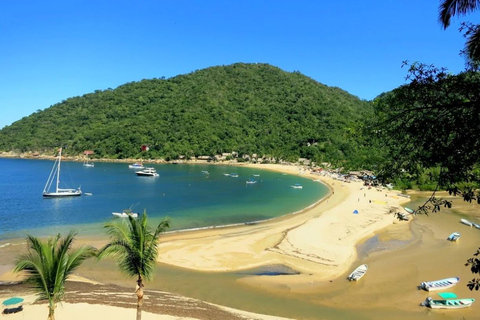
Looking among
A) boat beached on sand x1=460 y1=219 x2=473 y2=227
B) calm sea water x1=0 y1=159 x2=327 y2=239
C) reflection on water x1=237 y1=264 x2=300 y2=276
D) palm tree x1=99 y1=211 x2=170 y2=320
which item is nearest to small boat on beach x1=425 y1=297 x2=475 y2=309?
reflection on water x1=237 y1=264 x2=300 y2=276

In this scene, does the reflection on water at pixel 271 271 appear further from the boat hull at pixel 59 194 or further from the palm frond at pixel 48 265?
the boat hull at pixel 59 194

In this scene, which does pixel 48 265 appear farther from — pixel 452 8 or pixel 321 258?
pixel 321 258

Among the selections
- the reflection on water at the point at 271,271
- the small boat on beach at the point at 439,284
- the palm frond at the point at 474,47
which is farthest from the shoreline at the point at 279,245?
the palm frond at the point at 474,47

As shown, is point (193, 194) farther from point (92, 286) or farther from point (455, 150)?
point (455, 150)

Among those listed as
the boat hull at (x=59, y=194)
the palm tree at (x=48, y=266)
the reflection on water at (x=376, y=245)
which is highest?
the palm tree at (x=48, y=266)

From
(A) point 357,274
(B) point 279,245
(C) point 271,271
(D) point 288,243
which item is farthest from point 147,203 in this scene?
(A) point 357,274

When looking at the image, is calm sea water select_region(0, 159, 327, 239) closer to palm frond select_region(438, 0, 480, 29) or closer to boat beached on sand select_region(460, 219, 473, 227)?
boat beached on sand select_region(460, 219, 473, 227)

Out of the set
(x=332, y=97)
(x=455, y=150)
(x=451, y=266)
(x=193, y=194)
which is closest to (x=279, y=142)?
(x=332, y=97)
